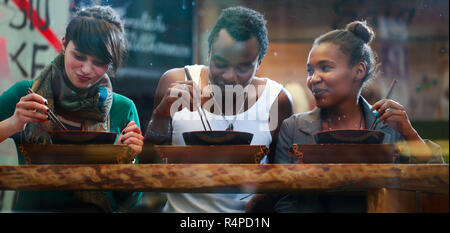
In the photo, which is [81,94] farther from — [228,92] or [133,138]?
[228,92]

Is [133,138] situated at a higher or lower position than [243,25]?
lower

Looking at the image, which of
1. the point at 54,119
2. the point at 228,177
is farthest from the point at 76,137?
the point at 228,177

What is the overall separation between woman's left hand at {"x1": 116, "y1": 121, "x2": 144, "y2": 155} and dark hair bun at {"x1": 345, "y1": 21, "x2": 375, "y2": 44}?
995 mm

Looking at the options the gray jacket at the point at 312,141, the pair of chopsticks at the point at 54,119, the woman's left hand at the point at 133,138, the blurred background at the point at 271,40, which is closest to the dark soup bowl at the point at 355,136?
the gray jacket at the point at 312,141

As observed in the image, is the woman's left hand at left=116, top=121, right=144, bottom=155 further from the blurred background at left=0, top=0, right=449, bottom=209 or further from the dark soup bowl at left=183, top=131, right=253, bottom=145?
the dark soup bowl at left=183, top=131, right=253, bottom=145

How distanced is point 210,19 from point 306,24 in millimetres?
431

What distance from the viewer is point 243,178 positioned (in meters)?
1.32

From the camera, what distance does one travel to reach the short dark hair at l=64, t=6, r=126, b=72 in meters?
1.89

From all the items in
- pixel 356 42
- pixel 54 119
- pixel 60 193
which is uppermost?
pixel 356 42

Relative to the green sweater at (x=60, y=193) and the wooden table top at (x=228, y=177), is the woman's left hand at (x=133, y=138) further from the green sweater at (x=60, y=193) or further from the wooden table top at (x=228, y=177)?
the wooden table top at (x=228, y=177)

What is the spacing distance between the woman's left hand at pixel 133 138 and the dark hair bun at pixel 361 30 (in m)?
1.00

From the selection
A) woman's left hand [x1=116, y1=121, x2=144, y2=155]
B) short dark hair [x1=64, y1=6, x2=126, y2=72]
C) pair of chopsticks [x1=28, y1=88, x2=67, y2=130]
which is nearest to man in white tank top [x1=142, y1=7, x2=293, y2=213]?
woman's left hand [x1=116, y1=121, x2=144, y2=155]

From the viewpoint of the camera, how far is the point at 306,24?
1.97 meters

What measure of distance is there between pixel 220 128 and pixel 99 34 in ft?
2.17
